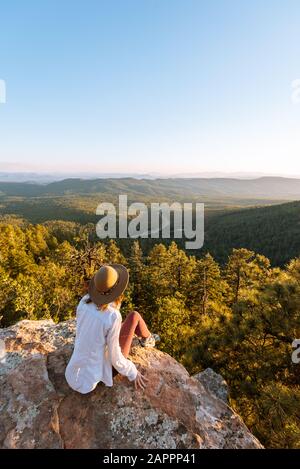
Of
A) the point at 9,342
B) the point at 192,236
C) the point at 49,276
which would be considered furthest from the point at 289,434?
the point at 192,236

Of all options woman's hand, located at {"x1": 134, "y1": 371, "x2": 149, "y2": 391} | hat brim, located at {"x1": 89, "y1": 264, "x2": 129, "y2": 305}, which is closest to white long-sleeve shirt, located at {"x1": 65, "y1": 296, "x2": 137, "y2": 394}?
hat brim, located at {"x1": 89, "y1": 264, "x2": 129, "y2": 305}

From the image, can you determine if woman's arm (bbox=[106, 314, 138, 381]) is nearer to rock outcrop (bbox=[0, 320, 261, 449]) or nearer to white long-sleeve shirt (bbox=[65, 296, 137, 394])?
white long-sleeve shirt (bbox=[65, 296, 137, 394])

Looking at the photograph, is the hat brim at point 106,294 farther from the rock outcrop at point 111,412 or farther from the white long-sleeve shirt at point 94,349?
the rock outcrop at point 111,412

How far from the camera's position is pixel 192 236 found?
373ft

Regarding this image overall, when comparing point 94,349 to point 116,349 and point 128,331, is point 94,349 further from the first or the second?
point 128,331

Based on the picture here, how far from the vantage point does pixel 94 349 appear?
466 centimetres

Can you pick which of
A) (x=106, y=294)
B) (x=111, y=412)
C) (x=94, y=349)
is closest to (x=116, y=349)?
(x=94, y=349)

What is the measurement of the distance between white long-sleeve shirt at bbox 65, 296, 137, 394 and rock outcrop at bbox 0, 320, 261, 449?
38 cm

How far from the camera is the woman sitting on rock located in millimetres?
4531

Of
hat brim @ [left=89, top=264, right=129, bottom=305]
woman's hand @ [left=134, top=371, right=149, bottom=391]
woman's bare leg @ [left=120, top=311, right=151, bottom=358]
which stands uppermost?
hat brim @ [left=89, top=264, right=129, bottom=305]

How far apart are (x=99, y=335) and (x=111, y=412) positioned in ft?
4.76

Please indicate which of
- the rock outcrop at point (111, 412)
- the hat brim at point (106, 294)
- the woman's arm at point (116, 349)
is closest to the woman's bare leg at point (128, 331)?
the woman's arm at point (116, 349)

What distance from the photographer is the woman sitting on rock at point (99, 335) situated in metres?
4.53
